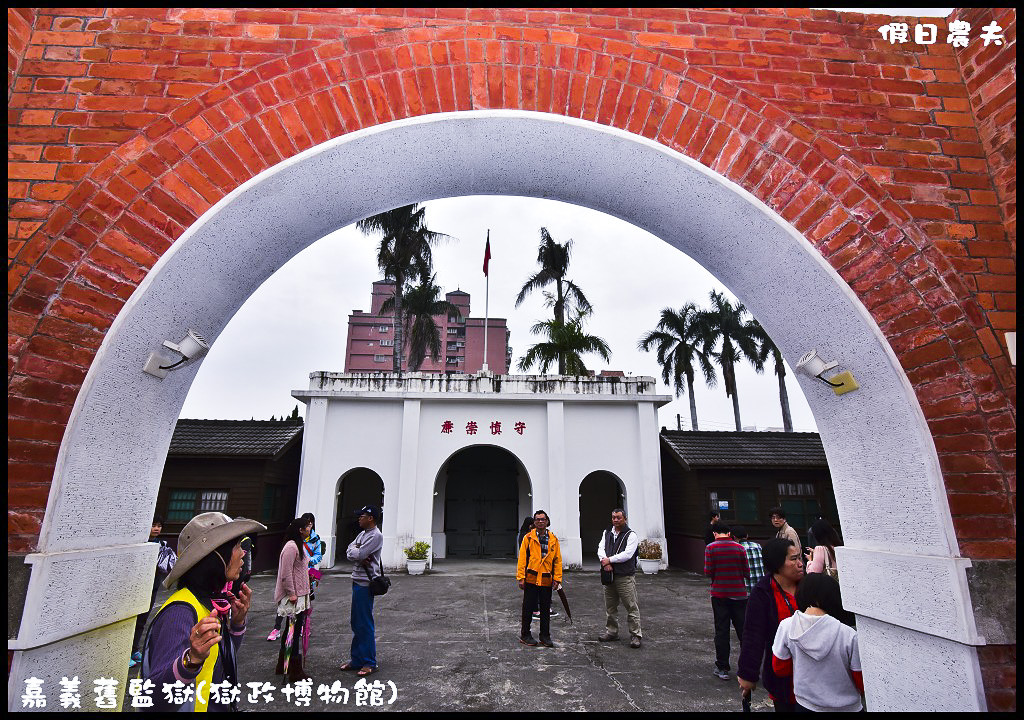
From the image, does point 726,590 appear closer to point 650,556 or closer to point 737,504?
point 650,556

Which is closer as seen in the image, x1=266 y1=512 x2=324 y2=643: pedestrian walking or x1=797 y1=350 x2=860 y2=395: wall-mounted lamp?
x1=797 y1=350 x2=860 y2=395: wall-mounted lamp

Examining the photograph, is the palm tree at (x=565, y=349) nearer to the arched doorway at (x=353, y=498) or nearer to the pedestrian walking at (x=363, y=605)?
the arched doorway at (x=353, y=498)

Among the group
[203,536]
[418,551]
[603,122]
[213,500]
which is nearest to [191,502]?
[213,500]

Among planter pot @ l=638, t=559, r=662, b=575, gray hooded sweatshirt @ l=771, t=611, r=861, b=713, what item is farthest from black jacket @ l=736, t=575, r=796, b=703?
planter pot @ l=638, t=559, r=662, b=575

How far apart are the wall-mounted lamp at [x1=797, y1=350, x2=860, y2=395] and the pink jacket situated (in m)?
5.01

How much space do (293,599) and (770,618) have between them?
439 centimetres

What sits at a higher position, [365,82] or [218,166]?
[365,82]

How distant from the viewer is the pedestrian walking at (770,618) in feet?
9.99

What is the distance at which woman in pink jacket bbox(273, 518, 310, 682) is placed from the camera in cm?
510

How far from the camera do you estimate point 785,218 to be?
8.45 feet

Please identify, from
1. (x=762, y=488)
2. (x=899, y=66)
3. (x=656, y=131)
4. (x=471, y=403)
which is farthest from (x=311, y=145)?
(x=762, y=488)

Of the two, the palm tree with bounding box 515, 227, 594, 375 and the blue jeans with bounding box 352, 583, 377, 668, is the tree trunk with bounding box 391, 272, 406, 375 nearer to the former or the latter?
the palm tree with bounding box 515, 227, 594, 375

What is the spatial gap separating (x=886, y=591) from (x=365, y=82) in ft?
12.0

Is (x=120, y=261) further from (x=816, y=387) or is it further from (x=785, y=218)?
(x=816, y=387)
